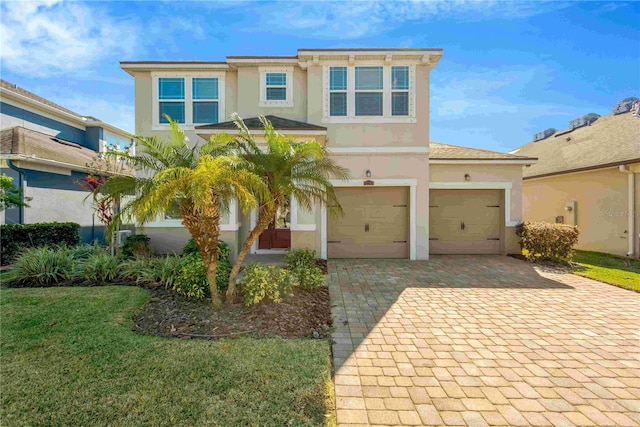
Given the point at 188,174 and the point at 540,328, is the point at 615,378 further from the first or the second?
the point at 188,174

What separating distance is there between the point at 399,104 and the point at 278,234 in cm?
638

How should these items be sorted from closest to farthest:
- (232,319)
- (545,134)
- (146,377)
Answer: (146,377), (232,319), (545,134)

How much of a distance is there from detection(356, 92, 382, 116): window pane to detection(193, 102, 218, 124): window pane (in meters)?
4.98

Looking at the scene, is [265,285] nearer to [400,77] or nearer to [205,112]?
[205,112]

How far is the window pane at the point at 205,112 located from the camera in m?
9.91

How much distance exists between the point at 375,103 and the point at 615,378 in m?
8.67

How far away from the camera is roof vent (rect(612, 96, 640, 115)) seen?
46.5 feet

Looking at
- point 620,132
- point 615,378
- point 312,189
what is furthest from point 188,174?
point 620,132

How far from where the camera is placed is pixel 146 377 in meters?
3.17

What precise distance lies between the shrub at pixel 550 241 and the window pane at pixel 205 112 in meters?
11.5

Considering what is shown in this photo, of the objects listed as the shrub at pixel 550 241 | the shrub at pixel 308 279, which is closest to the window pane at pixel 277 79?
the shrub at pixel 308 279

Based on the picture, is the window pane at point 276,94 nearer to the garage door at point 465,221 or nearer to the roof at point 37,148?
the garage door at point 465,221

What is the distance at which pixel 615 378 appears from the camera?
132 inches

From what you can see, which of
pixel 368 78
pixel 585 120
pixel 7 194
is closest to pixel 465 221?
pixel 368 78
